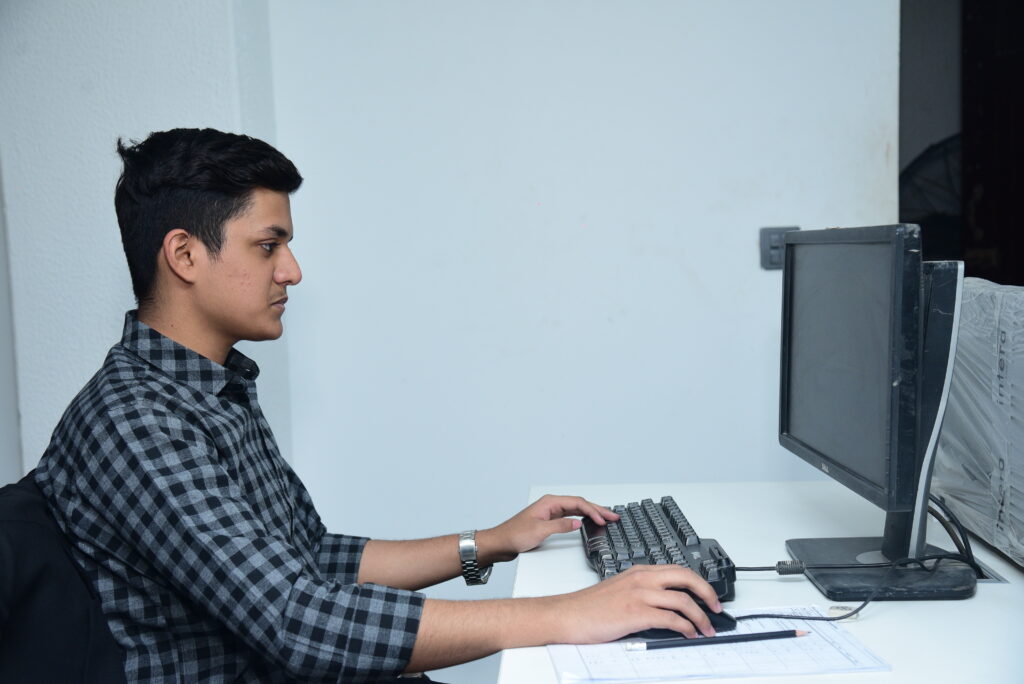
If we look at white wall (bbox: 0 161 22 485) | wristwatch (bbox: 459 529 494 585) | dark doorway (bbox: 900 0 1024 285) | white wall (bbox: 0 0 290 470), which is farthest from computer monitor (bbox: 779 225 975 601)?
white wall (bbox: 0 161 22 485)

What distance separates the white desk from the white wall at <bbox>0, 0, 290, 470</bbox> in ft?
3.39

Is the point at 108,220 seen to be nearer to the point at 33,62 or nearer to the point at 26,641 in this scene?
the point at 33,62

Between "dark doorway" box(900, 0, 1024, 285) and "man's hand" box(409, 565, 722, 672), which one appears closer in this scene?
"man's hand" box(409, 565, 722, 672)

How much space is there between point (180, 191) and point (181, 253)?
0.28 ft

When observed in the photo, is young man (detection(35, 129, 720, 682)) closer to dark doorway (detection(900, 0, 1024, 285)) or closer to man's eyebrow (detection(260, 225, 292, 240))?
man's eyebrow (detection(260, 225, 292, 240))

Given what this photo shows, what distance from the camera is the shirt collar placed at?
1.14 meters

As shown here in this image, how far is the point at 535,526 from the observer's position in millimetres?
1322

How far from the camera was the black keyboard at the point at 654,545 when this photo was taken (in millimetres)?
1030

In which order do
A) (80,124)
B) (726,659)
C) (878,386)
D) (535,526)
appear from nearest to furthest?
(726,659) → (878,386) → (535,526) → (80,124)

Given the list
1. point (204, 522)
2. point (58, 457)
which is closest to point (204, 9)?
point (58, 457)

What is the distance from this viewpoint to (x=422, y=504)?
83.1 inches

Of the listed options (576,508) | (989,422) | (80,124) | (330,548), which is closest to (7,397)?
(80,124)

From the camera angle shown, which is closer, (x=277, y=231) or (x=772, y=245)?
(x=277, y=231)

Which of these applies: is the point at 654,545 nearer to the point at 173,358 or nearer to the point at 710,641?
the point at 710,641
